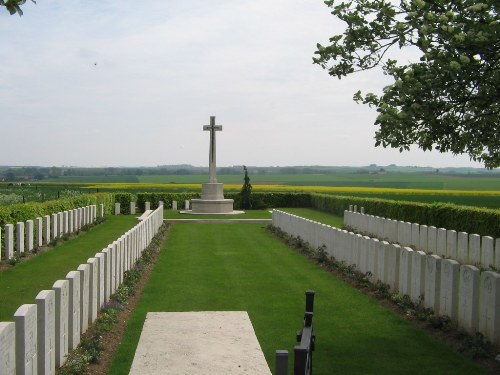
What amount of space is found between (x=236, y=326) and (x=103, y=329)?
172 centimetres

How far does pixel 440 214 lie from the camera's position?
20.6 m

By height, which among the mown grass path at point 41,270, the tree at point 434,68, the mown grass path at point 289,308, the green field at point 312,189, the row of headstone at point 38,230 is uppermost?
the tree at point 434,68

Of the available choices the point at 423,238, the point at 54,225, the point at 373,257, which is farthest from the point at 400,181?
the point at 373,257

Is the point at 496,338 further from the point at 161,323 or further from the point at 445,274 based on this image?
the point at 161,323

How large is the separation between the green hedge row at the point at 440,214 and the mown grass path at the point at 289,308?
5814 mm

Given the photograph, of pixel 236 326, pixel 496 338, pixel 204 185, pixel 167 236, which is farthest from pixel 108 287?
pixel 204 185

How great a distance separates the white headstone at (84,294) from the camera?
698 centimetres

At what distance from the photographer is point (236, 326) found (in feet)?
26.2

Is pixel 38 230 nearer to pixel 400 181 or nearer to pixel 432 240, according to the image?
pixel 432 240

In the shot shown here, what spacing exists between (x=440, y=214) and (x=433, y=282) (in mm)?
12953

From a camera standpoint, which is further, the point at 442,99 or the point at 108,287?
the point at 108,287

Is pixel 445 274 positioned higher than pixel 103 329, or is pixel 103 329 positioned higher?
pixel 445 274

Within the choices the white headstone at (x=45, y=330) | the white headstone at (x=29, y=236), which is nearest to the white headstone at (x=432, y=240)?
the white headstone at (x=29, y=236)

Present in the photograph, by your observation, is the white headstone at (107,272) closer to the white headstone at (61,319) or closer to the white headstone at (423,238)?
the white headstone at (61,319)
